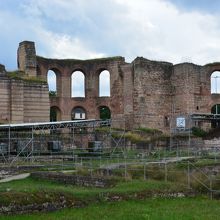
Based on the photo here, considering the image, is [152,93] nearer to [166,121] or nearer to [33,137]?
[166,121]

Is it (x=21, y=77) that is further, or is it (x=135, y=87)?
(x=135, y=87)

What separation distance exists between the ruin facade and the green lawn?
1153 inches

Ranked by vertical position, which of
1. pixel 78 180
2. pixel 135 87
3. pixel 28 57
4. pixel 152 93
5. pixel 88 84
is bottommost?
pixel 78 180

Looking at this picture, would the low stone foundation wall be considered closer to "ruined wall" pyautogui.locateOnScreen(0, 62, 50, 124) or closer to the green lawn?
the green lawn

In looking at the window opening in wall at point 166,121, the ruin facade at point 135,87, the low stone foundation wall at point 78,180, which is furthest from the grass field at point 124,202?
the window opening in wall at point 166,121

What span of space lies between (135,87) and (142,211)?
1284 inches

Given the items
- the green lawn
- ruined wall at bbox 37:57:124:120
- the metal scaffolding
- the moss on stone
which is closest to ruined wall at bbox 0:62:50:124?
the moss on stone

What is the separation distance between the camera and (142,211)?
49.2 feet

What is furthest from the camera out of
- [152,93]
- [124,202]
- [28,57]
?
[152,93]

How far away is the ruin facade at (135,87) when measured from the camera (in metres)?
47.0

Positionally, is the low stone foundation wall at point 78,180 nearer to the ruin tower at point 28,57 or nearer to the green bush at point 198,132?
the ruin tower at point 28,57

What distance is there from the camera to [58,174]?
21.3 meters

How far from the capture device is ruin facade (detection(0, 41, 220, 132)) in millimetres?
47000

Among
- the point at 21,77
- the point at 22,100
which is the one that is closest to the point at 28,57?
the point at 21,77
